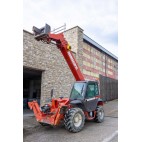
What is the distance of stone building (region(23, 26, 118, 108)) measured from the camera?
832cm

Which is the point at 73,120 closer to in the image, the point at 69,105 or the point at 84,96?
the point at 69,105

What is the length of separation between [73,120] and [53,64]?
5.03 m

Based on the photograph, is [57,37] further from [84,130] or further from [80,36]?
[80,36]

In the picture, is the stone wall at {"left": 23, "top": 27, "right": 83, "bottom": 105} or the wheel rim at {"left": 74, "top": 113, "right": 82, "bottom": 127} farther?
the stone wall at {"left": 23, "top": 27, "right": 83, "bottom": 105}

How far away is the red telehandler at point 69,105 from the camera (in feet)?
16.6

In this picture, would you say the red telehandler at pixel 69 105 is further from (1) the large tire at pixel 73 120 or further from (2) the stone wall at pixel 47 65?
(2) the stone wall at pixel 47 65

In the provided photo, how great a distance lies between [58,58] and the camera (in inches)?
391

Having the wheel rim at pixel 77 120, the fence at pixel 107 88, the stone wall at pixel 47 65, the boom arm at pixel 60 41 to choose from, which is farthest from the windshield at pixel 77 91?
the fence at pixel 107 88

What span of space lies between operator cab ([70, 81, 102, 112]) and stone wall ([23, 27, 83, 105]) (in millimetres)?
3044

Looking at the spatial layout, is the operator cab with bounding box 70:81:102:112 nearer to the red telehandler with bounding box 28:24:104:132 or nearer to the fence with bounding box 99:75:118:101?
the red telehandler with bounding box 28:24:104:132

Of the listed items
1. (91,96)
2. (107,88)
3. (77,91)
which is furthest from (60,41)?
(107,88)

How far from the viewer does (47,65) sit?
9.12 m

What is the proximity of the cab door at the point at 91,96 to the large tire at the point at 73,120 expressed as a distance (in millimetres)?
675

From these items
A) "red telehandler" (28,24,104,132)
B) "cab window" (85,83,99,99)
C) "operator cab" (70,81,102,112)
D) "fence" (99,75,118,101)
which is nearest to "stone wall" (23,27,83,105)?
"red telehandler" (28,24,104,132)
